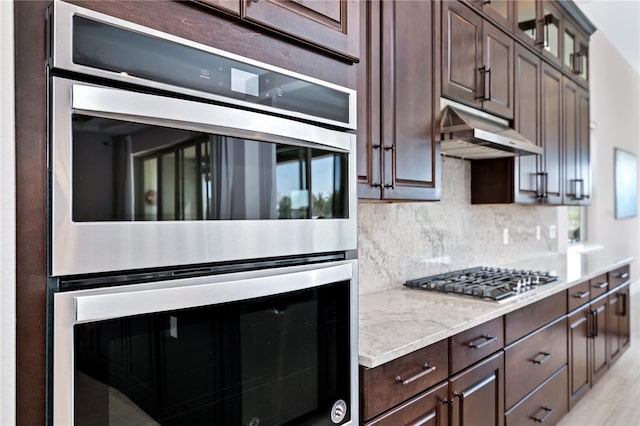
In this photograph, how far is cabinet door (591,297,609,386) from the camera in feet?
10.2

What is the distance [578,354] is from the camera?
2.86 metres

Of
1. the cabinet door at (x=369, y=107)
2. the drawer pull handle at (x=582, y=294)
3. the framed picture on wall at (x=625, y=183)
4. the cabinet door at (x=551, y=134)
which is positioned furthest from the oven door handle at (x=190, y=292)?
the framed picture on wall at (x=625, y=183)

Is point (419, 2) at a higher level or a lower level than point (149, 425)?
higher

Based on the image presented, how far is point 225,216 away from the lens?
3.05 ft

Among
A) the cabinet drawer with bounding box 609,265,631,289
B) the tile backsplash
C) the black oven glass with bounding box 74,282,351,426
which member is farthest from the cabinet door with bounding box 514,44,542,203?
the black oven glass with bounding box 74,282,351,426

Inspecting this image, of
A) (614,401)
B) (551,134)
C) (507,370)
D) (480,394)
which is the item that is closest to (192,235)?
(480,394)

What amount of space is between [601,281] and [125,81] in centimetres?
357

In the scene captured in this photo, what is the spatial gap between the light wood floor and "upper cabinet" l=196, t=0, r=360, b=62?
2.69 m

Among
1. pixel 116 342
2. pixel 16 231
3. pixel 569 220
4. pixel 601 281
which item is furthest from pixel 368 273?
pixel 569 220

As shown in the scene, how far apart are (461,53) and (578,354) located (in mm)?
2035

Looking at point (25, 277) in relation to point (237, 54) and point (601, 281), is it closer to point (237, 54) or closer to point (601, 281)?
point (237, 54)

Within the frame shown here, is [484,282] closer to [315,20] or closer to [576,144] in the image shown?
[315,20]

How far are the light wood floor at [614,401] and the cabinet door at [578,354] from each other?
4.1 inches
